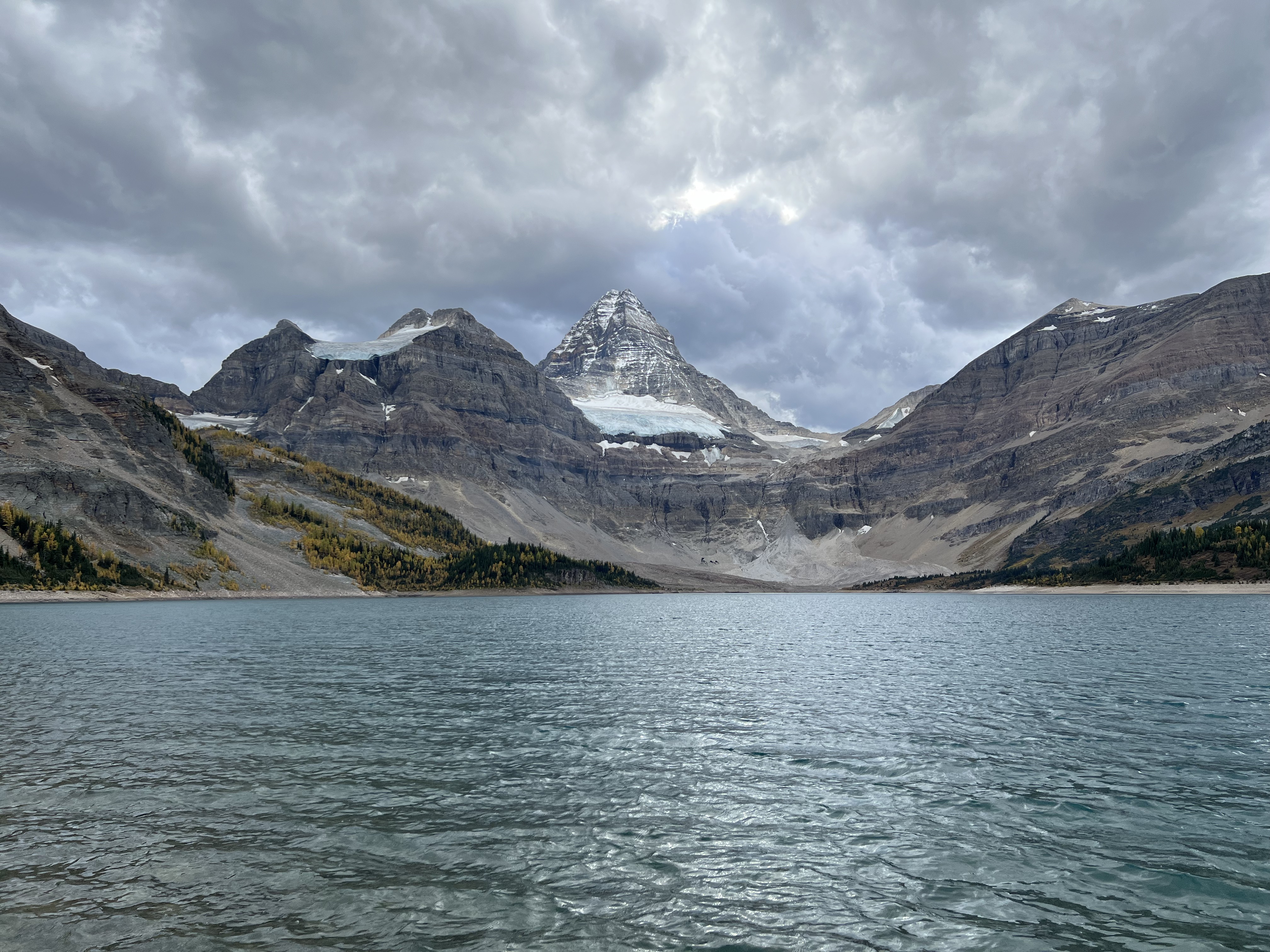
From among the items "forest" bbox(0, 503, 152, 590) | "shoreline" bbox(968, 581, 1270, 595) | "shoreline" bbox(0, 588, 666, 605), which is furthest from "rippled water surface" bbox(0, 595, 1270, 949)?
"shoreline" bbox(968, 581, 1270, 595)

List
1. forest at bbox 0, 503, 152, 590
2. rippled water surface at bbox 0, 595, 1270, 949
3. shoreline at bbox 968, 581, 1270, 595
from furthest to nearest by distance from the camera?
Answer: 1. shoreline at bbox 968, 581, 1270, 595
2. forest at bbox 0, 503, 152, 590
3. rippled water surface at bbox 0, 595, 1270, 949

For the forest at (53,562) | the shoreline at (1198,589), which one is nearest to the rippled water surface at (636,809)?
the forest at (53,562)

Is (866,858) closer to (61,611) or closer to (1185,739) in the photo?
(1185,739)

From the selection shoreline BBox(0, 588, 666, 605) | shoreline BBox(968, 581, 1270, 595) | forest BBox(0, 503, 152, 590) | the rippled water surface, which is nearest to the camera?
the rippled water surface

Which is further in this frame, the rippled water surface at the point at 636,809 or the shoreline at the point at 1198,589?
the shoreline at the point at 1198,589

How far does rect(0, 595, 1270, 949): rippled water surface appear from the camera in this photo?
14820mm

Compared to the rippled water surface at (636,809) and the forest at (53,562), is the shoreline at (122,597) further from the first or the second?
the rippled water surface at (636,809)

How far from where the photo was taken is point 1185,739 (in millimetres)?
29547

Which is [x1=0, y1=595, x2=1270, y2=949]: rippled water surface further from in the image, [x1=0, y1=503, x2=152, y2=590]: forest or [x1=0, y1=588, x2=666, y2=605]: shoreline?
[x1=0, y1=503, x2=152, y2=590]: forest

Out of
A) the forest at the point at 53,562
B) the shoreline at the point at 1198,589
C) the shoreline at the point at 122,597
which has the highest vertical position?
the forest at the point at 53,562

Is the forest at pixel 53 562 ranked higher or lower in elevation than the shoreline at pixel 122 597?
higher

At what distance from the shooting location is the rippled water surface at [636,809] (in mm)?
14820

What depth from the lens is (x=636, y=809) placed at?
2200 cm

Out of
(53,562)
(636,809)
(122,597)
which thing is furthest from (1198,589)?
(53,562)
